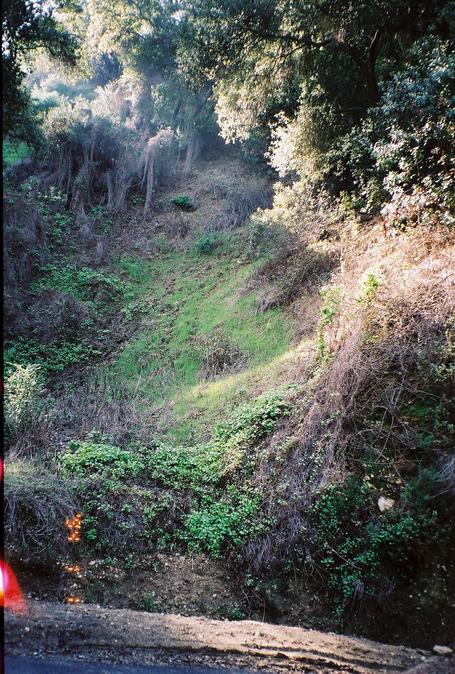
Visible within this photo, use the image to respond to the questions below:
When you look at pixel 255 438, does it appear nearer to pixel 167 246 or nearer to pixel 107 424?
pixel 107 424

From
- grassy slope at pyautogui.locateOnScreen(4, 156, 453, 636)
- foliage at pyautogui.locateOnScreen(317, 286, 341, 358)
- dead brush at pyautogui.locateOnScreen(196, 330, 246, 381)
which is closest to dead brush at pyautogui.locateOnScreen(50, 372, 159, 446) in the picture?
grassy slope at pyautogui.locateOnScreen(4, 156, 453, 636)

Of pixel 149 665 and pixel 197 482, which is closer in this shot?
pixel 149 665

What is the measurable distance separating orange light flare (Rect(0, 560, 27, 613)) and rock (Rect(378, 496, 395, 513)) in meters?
3.94

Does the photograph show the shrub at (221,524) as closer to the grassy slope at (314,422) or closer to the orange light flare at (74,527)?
the grassy slope at (314,422)

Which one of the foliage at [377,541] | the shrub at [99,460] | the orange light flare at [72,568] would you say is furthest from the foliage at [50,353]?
the foliage at [377,541]

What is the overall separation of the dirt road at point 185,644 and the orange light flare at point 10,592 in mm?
110

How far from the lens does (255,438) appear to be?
6.66 m

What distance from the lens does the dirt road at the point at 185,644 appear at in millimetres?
4020

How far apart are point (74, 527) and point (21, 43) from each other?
8136mm

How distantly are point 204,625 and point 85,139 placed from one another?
16.9m

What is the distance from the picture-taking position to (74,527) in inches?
207

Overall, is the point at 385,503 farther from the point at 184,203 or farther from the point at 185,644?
the point at 184,203

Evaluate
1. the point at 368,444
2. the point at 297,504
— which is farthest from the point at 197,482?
the point at 368,444

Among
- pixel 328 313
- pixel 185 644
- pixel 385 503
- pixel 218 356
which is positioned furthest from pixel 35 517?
pixel 218 356
